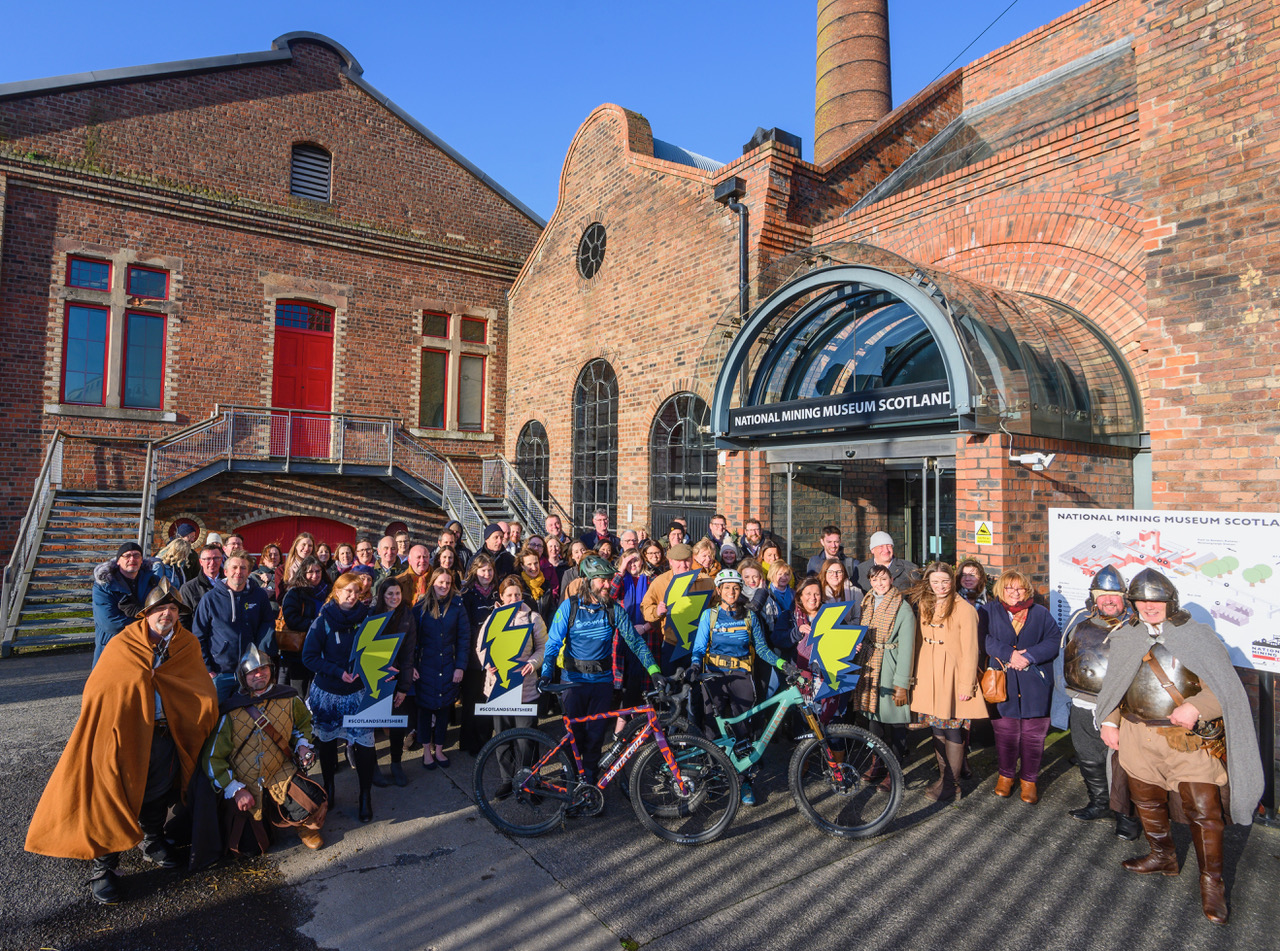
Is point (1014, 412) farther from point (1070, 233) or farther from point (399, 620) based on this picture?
point (399, 620)

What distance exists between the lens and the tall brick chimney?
19.1 meters

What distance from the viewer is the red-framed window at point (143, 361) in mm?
12945

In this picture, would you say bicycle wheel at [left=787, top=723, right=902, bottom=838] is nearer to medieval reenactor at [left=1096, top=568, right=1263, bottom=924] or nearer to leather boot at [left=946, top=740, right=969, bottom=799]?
leather boot at [left=946, top=740, right=969, bottom=799]

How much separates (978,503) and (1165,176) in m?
3.01

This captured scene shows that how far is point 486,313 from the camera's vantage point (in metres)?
16.3

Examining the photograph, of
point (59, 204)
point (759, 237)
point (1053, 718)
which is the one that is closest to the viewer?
point (1053, 718)

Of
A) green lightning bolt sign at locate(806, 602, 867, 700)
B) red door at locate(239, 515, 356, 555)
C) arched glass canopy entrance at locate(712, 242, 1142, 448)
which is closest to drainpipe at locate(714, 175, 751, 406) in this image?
arched glass canopy entrance at locate(712, 242, 1142, 448)

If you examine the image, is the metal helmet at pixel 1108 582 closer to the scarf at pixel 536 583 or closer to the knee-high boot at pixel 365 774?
the scarf at pixel 536 583

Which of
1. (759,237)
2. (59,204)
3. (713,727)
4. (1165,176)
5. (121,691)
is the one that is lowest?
(713,727)

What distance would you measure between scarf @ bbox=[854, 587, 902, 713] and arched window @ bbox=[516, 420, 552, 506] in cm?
978

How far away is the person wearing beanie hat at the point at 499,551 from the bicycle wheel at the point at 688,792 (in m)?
2.87

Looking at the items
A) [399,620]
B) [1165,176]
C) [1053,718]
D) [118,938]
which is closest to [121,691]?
[118,938]

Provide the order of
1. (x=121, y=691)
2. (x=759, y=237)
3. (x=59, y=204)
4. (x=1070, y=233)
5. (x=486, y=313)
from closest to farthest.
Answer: (x=121, y=691), (x=1070, y=233), (x=759, y=237), (x=59, y=204), (x=486, y=313)

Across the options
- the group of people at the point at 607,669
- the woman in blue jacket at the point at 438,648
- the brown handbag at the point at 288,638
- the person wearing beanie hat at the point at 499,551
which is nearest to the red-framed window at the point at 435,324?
the person wearing beanie hat at the point at 499,551
